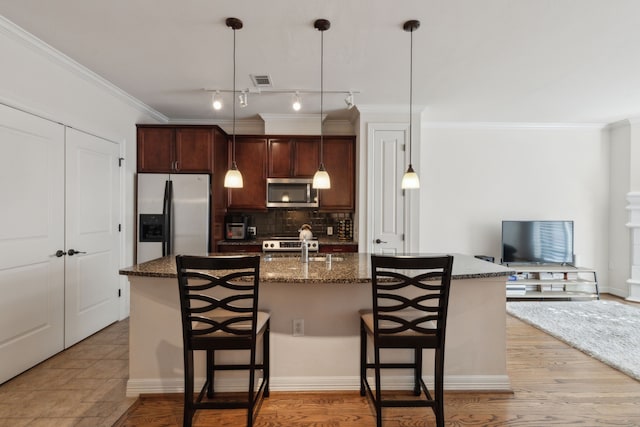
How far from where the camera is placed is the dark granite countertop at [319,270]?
1.91 meters

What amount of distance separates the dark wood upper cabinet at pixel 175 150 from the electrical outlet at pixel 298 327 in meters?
2.43

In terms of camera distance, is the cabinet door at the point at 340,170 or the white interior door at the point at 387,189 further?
the cabinet door at the point at 340,170

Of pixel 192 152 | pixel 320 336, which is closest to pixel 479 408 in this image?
pixel 320 336

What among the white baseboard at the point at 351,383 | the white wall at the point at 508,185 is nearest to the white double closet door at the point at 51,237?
the white baseboard at the point at 351,383

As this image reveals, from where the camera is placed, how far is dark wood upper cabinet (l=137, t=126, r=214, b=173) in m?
3.96

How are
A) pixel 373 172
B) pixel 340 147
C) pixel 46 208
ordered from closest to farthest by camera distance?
1. pixel 46 208
2. pixel 373 172
3. pixel 340 147

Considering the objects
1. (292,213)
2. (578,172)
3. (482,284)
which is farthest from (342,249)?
(578,172)

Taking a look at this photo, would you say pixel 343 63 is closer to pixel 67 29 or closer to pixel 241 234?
pixel 67 29

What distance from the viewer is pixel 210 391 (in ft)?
7.13

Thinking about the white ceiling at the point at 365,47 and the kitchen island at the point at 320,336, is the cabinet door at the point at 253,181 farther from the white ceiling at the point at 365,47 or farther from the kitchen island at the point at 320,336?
the kitchen island at the point at 320,336

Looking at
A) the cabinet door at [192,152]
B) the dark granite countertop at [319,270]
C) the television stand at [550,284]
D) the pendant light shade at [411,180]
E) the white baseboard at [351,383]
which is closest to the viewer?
Result: the dark granite countertop at [319,270]

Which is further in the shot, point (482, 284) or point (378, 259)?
point (482, 284)

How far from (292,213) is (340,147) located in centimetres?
118

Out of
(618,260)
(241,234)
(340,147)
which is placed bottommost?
(618,260)
